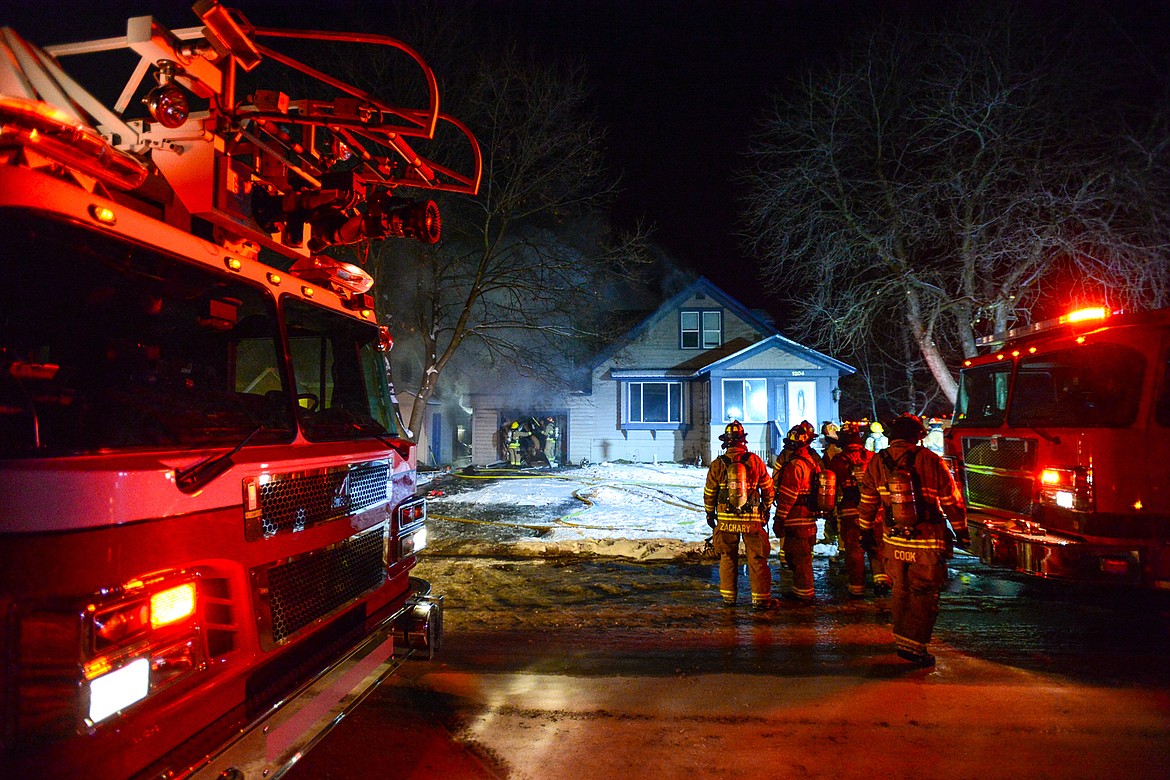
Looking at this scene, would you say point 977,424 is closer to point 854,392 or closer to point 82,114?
point 82,114

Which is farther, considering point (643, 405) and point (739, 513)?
point (643, 405)

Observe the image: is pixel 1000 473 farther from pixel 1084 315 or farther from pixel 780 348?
pixel 780 348

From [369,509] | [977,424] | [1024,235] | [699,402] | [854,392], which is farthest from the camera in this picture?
[854,392]

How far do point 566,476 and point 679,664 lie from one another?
35.8ft

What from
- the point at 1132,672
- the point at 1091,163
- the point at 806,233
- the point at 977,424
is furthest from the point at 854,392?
the point at 1132,672

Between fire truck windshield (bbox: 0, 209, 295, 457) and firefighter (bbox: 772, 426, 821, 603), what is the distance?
14.7 ft

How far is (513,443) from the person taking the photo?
64.0ft

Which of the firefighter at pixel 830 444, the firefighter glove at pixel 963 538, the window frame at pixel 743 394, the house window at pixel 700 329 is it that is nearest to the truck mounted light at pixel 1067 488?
the firefighter glove at pixel 963 538

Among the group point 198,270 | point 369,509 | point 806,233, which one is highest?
point 806,233

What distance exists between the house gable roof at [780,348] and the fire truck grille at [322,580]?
633 inches

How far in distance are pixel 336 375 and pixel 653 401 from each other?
56.0ft

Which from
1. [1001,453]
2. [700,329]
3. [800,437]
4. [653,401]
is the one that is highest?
[700,329]

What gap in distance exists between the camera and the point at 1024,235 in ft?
40.7

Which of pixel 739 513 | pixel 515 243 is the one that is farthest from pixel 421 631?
pixel 515 243
